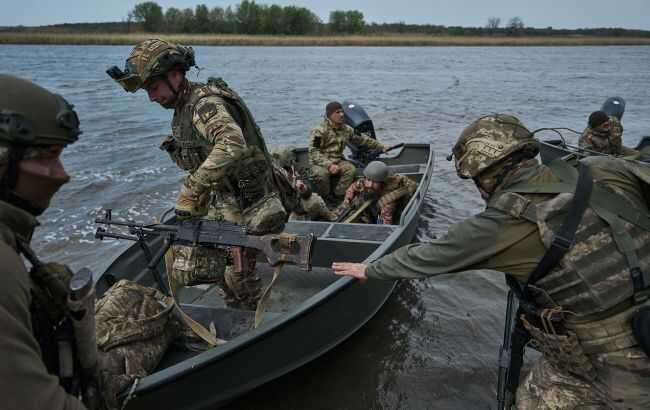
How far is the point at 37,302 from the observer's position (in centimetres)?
186

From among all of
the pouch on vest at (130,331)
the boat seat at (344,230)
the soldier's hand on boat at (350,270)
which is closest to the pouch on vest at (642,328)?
the soldier's hand on boat at (350,270)

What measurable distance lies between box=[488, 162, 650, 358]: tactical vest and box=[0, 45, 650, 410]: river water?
7.97 feet

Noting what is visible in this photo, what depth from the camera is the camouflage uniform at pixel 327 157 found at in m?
8.86

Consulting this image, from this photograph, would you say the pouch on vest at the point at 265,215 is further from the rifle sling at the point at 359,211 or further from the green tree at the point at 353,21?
the green tree at the point at 353,21

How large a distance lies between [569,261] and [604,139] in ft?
25.1

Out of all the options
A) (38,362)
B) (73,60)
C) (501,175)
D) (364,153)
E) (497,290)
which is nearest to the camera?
(38,362)

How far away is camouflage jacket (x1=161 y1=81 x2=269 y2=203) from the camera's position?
3908 millimetres

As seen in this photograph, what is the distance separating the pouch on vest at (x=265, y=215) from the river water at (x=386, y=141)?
5.21ft

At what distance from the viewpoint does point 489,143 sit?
2.84 meters

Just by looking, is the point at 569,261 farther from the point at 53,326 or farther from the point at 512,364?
the point at 53,326

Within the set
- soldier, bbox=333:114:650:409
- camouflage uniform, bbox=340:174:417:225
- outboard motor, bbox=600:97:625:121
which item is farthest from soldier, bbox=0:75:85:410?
outboard motor, bbox=600:97:625:121

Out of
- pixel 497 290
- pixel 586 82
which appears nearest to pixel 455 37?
pixel 586 82

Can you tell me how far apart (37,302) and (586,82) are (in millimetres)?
35563

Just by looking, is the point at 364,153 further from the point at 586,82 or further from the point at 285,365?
the point at 586,82
